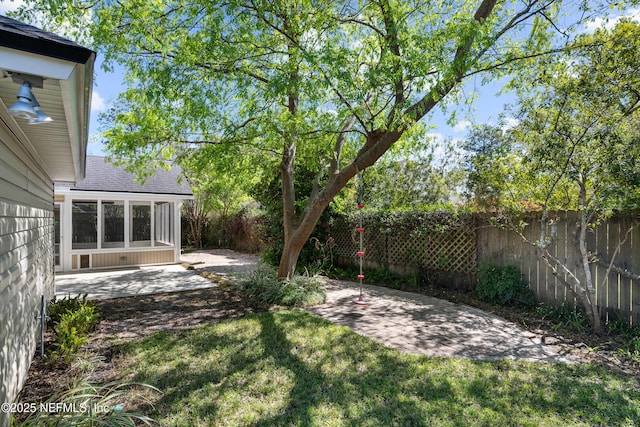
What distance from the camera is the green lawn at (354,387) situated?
9.84 ft

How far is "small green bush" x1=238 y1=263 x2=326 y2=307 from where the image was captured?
6.95m

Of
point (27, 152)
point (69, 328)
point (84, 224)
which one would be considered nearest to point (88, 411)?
point (69, 328)

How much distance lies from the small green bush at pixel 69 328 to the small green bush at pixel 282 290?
117 inches

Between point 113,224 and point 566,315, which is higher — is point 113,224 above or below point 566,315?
above

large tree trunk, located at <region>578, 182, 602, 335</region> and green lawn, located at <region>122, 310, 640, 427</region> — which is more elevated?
large tree trunk, located at <region>578, 182, 602, 335</region>

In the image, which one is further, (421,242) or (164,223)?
(164,223)

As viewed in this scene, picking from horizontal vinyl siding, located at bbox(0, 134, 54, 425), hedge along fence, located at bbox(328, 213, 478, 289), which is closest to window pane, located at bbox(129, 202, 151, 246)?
hedge along fence, located at bbox(328, 213, 478, 289)

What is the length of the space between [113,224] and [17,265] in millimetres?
9717

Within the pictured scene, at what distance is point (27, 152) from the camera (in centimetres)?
402

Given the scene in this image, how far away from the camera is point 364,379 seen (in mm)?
3688

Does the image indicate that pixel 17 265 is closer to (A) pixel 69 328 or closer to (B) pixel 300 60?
(A) pixel 69 328

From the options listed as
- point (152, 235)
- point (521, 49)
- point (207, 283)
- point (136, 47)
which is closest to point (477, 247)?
point (521, 49)

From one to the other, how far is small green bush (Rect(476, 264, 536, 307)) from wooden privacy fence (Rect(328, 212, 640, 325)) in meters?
0.16

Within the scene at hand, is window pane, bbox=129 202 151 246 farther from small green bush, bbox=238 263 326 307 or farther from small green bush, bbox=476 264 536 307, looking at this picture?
small green bush, bbox=476 264 536 307
